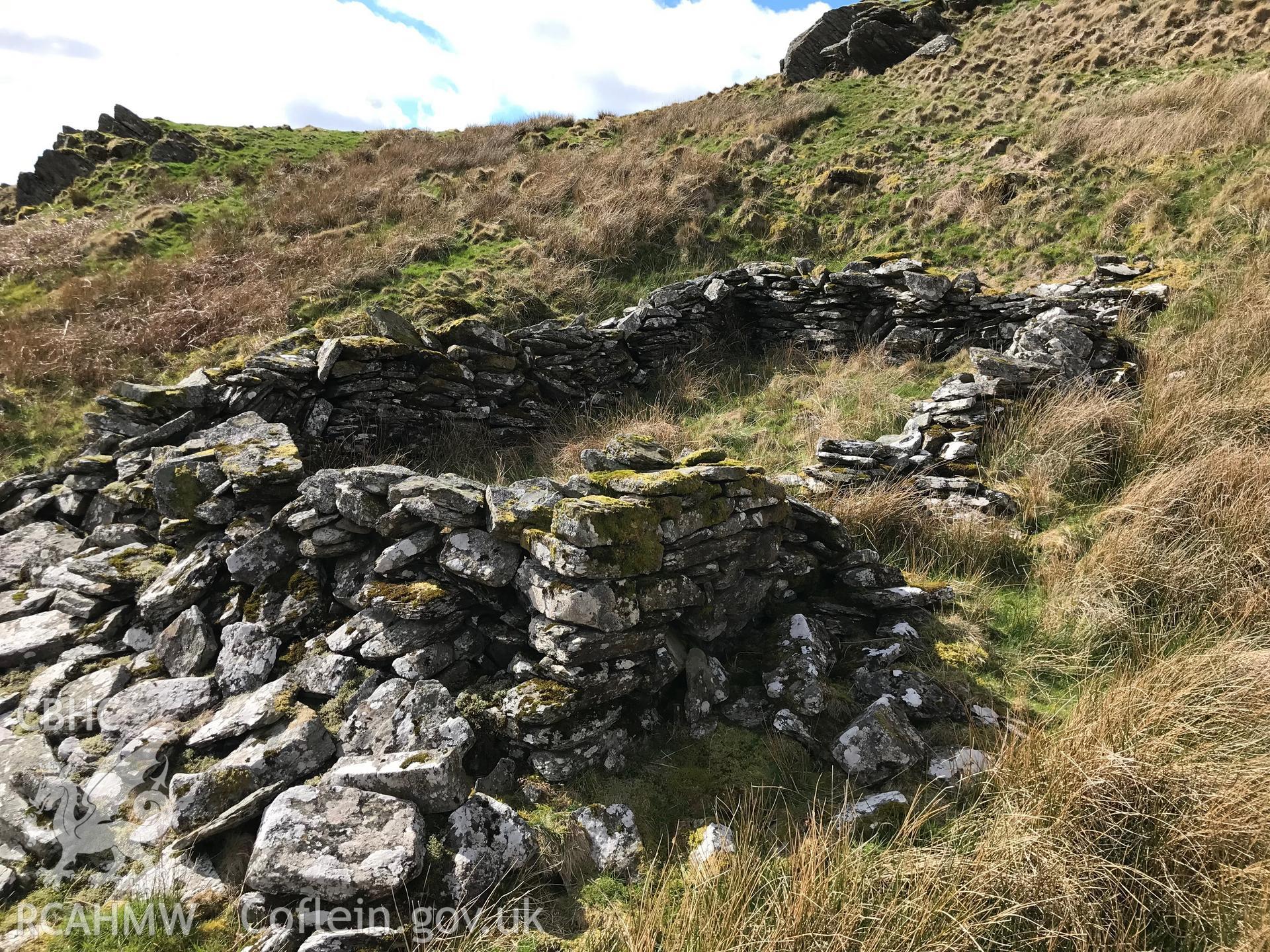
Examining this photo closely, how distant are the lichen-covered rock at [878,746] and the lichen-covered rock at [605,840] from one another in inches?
47.7

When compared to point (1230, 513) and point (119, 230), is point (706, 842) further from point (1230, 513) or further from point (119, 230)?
point (119, 230)

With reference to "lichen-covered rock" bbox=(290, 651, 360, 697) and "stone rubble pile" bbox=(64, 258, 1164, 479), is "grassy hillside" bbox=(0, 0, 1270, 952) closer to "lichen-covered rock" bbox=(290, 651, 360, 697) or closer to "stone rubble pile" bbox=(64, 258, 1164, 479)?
"stone rubble pile" bbox=(64, 258, 1164, 479)

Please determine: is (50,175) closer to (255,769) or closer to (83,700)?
(83,700)

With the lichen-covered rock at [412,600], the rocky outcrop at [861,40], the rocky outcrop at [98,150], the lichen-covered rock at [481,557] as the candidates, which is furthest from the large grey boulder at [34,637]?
the rocky outcrop at [861,40]

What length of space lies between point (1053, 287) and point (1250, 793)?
789 centimetres

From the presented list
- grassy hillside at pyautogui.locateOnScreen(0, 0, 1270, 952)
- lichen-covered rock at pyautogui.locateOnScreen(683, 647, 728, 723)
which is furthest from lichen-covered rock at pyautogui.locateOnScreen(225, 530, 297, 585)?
lichen-covered rock at pyautogui.locateOnScreen(683, 647, 728, 723)

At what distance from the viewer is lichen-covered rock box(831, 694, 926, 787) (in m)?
3.19

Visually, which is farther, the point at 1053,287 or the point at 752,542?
the point at 1053,287

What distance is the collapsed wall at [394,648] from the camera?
2.91m

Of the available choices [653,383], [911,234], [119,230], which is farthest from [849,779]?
[119,230]

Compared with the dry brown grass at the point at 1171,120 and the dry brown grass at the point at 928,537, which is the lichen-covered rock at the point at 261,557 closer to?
the dry brown grass at the point at 928,537

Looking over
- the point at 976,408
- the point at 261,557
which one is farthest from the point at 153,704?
the point at 976,408

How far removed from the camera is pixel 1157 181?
9.73m

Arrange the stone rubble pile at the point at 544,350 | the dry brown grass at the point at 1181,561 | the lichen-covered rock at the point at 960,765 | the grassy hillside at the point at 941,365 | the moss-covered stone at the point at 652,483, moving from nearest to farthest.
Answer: the grassy hillside at the point at 941,365
the lichen-covered rock at the point at 960,765
the moss-covered stone at the point at 652,483
the dry brown grass at the point at 1181,561
the stone rubble pile at the point at 544,350
